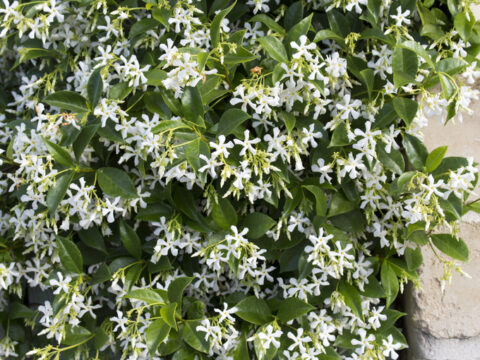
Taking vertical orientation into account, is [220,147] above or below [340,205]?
above

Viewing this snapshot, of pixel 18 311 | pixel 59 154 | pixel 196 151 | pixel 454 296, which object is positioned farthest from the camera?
pixel 18 311

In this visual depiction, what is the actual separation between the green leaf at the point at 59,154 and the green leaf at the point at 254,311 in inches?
23.2

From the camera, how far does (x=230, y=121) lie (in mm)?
1333

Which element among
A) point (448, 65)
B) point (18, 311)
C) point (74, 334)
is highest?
point (448, 65)

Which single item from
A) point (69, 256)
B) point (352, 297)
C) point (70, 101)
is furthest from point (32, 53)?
point (352, 297)

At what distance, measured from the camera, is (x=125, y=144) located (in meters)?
1.44

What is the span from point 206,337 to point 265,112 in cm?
60

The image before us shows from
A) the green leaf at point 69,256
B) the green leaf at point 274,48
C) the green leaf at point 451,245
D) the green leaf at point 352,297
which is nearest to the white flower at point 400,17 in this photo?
the green leaf at point 274,48

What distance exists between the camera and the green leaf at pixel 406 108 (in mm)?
1338

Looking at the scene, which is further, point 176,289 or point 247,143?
point 176,289

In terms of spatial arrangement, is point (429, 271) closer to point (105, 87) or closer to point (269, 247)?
point (269, 247)

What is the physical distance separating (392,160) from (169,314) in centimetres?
71

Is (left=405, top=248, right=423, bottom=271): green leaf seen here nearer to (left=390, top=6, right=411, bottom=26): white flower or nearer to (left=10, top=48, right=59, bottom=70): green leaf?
(left=390, top=6, right=411, bottom=26): white flower

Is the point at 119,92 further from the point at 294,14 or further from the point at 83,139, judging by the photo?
the point at 294,14
